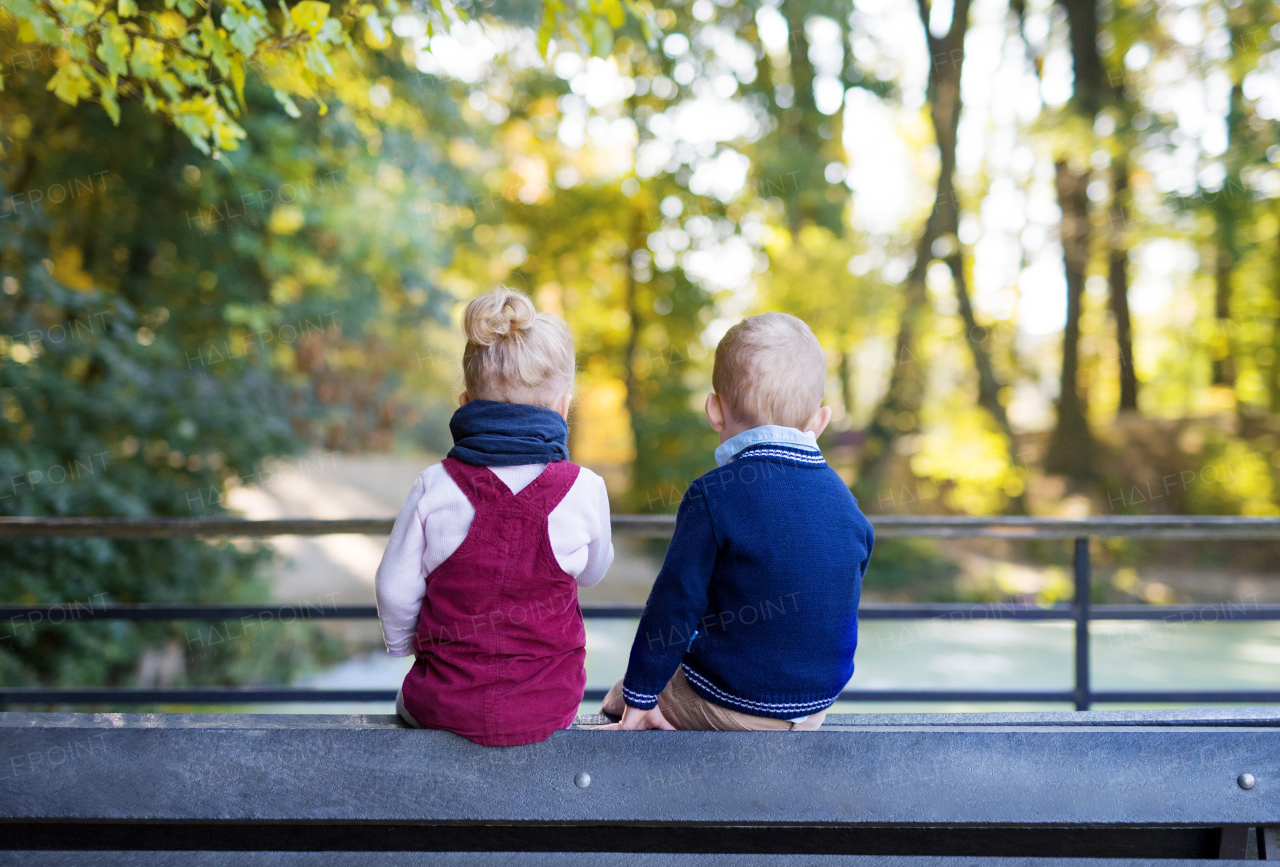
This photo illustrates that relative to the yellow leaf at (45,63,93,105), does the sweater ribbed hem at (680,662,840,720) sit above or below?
below

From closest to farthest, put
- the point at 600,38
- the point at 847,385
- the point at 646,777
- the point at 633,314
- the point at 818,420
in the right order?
the point at 646,777
the point at 818,420
the point at 600,38
the point at 633,314
the point at 847,385

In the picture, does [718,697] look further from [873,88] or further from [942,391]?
[942,391]

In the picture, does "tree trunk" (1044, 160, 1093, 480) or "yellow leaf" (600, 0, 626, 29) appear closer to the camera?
"yellow leaf" (600, 0, 626, 29)

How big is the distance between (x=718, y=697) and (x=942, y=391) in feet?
43.0

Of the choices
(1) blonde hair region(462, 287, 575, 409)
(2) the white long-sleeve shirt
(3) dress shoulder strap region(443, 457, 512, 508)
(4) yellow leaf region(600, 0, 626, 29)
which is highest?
(4) yellow leaf region(600, 0, 626, 29)

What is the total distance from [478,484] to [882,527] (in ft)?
5.06

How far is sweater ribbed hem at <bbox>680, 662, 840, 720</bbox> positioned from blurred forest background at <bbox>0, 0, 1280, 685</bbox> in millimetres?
1579

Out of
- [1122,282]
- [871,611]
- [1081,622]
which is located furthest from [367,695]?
[1122,282]

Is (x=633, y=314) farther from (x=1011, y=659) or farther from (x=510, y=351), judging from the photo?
(x=510, y=351)

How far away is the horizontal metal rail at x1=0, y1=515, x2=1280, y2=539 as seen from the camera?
2.44 metres

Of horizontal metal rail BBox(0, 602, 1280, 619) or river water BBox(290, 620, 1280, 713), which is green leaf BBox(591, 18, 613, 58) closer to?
horizontal metal rail BBox(0, 602, 1280, 619)

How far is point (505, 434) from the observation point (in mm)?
1353

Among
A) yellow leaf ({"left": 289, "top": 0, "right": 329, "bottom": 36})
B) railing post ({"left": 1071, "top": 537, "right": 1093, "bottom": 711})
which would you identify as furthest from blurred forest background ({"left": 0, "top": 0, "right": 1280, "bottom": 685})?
railing post ({"left": 1071, "top": 537, "right": 1093, "bottom": 711})

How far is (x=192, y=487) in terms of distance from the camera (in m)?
5.15
